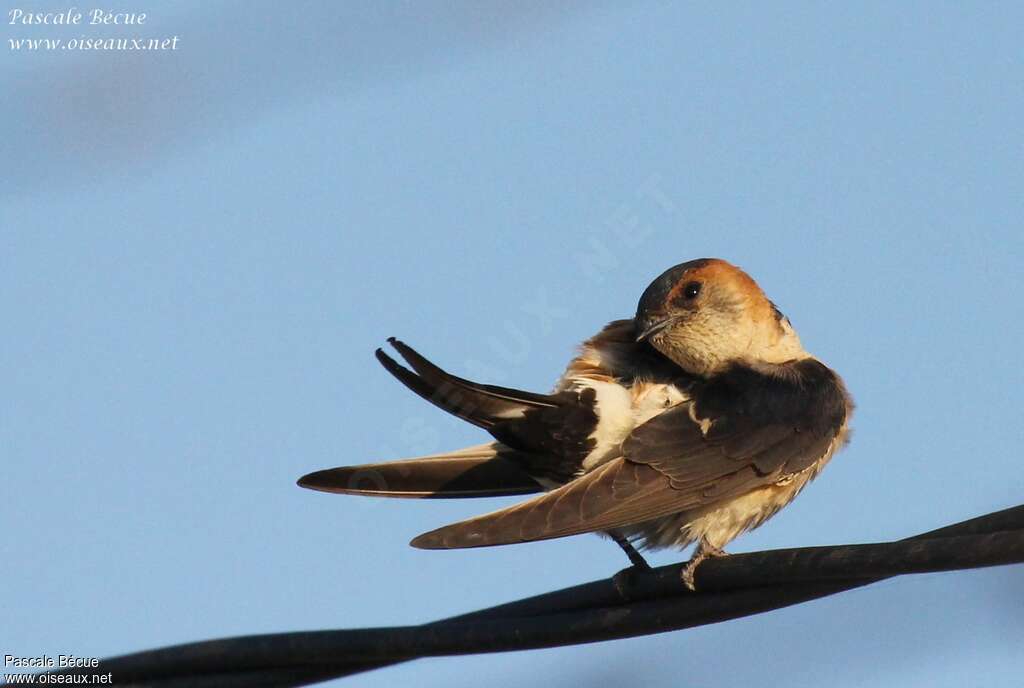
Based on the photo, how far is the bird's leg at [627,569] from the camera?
3305 millimetres

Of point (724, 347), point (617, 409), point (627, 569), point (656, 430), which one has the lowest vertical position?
point (627, 569)

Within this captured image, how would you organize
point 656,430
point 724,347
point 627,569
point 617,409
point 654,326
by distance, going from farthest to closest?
point 724,347
point 654,326
point 617,409
point 656,430
point 627,569

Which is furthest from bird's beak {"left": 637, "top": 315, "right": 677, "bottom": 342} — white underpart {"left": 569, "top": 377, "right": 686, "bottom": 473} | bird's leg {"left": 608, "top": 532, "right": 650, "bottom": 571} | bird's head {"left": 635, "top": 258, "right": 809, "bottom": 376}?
bird's leg {"left": 608, "top": 532, "right": 650, "bottom": 571}

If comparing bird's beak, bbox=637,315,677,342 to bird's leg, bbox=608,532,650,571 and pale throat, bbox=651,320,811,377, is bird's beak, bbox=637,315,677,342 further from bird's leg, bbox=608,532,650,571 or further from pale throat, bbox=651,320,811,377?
bird's leg, bbox=608,532,650,571

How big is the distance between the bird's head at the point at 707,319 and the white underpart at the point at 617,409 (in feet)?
0.70

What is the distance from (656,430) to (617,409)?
9.6 inches

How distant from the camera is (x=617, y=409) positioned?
4.72 metres

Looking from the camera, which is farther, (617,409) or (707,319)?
(707,319)

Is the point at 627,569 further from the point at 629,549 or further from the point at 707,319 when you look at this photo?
the point at 707,319

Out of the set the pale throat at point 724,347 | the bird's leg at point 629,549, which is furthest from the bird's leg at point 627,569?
the pale throat at point 724,347

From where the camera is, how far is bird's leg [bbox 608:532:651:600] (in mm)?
3305

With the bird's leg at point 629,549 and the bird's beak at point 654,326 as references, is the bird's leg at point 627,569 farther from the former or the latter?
the bird's beak at point 654,326

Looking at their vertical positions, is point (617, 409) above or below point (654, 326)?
below

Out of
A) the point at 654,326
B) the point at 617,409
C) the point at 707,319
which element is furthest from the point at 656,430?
the point at 707,319
